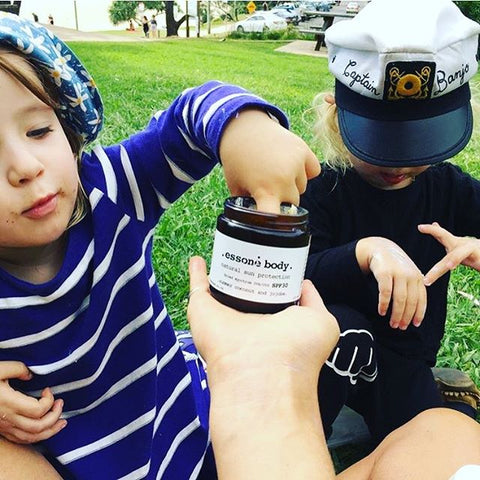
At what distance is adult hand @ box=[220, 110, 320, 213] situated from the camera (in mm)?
785

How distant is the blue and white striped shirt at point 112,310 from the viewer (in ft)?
3.18

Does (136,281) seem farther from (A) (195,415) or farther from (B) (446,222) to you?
(B) (446,222)

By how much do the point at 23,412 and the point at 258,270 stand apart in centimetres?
46

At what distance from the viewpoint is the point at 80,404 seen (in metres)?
1.06

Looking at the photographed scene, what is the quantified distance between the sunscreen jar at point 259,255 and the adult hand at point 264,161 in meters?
0.02

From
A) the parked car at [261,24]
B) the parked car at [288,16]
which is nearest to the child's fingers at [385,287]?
the parked car at [261,24]

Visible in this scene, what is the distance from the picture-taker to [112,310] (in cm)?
105

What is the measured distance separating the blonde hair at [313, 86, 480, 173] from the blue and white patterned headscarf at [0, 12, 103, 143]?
0.67m

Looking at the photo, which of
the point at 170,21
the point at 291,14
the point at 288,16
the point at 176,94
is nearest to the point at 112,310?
the point at 176,94

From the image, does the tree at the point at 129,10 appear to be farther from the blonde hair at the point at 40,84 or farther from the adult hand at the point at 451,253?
the blonde hair at the point at 40,84

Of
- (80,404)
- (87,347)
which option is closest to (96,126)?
(87,347)

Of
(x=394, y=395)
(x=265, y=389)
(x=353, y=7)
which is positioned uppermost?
(x=265, y=389)

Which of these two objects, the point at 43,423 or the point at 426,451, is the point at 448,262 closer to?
the point at 426,451

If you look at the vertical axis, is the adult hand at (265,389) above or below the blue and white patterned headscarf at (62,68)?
below
